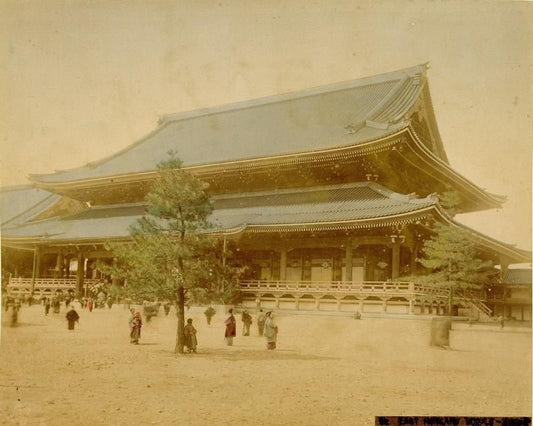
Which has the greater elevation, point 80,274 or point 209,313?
point 80,274

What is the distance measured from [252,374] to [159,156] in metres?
9.38

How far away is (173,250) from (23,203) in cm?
606

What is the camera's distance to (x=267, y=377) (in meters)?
8.37

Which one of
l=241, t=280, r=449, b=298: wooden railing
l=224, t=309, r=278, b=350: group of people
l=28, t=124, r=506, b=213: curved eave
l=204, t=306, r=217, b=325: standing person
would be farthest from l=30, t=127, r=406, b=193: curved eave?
l=224, t=309, r=278, b=350: group of people

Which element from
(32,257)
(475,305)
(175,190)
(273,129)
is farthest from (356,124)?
(32,257)

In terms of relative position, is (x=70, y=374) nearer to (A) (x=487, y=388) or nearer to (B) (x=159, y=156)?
(A) (x=487, y=388)

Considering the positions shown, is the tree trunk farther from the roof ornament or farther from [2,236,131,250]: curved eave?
the roof ornament

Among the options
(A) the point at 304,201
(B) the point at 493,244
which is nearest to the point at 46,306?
(A) the point at 304,201

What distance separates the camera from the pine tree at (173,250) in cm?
965

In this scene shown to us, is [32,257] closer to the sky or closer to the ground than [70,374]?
closer to the sky

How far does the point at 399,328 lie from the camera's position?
1046 cm

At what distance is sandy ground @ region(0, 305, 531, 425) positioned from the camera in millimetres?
7426

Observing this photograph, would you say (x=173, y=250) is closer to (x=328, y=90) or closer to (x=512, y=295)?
(x=328, y=90)

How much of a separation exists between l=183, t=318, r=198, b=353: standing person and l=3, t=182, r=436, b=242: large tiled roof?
3.16 m
